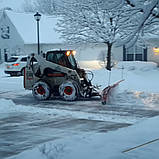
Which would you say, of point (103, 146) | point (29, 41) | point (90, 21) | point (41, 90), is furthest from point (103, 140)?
point (29, 41)

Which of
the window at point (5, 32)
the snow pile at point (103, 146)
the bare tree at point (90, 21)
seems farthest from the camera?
the window at point (5, 32)

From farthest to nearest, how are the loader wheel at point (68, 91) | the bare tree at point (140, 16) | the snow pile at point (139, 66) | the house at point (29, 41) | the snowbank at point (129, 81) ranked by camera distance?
the house at point (29, 41) < the snow pile at point (139, 66) < the snowbank at point (129, 81) < the loader wheel at point (68, 91) < the bare tree at point (140, 16)

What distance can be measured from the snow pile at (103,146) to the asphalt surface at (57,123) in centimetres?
56

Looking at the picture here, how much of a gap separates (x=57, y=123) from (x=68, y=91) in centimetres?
356

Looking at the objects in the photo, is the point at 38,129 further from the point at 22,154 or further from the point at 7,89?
the point at 7,89

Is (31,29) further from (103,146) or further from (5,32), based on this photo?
(103,146)

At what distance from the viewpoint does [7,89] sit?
17031mm

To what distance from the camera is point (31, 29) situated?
112 feet

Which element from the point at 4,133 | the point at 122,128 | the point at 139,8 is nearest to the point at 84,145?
the point at 122,128

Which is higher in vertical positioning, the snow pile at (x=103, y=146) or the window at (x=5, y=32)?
the window at (x=5, y=32)

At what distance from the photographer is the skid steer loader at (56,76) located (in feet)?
41.6

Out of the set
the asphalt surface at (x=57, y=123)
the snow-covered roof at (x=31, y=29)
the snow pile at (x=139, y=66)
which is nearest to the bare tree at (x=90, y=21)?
the snow pile at (x=139, y=66)

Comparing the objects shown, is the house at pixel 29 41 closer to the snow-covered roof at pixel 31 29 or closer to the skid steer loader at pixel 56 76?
the snow-covered roof at pixel 31 29

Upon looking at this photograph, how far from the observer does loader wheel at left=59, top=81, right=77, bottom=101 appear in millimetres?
12445
